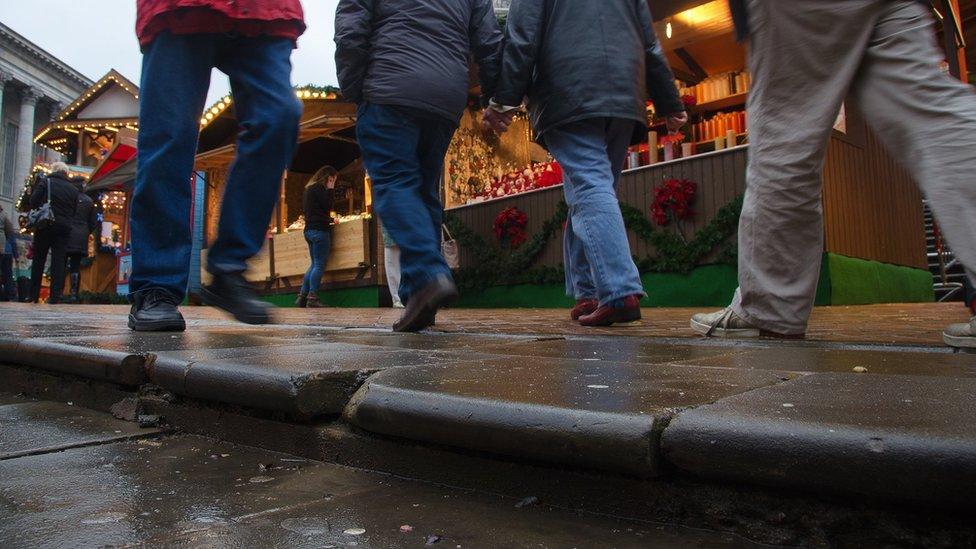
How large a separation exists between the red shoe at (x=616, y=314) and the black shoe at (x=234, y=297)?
138cm

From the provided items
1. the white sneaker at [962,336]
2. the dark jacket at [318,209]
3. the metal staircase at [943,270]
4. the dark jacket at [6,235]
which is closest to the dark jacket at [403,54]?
the white sneaker at [962,336]

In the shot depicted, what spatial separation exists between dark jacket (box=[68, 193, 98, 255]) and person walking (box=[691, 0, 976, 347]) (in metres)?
9.78

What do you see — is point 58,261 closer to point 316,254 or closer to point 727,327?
point 316,254

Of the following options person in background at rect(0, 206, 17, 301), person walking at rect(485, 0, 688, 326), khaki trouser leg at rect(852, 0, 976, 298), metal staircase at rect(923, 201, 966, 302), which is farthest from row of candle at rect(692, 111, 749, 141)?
person in background at rect(0, 206, 17, 301)

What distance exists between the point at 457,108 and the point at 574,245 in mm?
996

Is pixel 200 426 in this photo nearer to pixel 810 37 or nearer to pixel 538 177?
pixel 810 37

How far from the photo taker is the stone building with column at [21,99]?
109 feet

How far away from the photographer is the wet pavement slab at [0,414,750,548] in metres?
0.75

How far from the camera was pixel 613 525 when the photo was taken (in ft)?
2.56

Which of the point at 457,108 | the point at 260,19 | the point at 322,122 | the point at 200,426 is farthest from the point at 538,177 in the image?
the point at 200,426

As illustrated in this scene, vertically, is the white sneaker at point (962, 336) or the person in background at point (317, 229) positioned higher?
the person in background at point (317, 229)

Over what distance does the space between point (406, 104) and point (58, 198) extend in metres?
8.07

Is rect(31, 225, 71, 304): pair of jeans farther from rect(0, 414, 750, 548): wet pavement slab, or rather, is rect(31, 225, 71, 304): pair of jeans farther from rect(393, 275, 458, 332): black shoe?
rect(0, 414, 750, 548): wet pavement slab

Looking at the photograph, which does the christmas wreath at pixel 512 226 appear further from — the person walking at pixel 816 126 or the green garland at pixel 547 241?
the person walking at pixel 816 126
